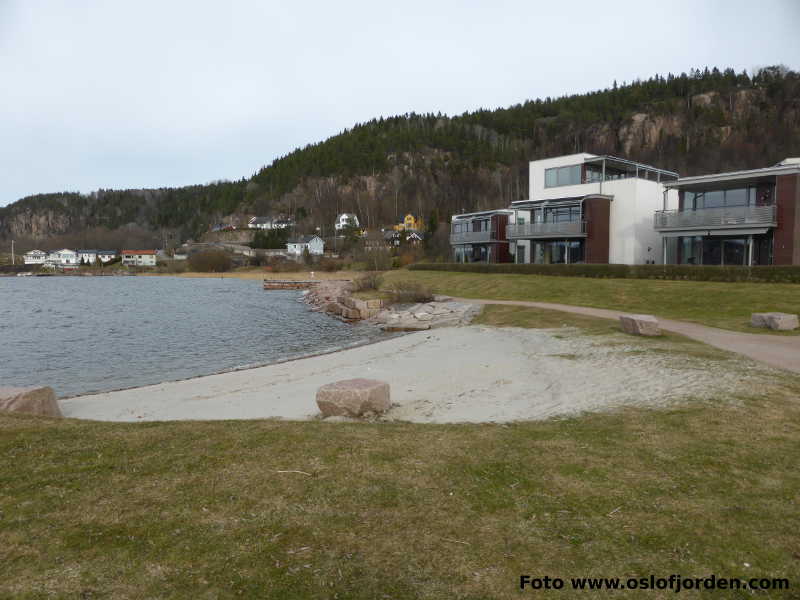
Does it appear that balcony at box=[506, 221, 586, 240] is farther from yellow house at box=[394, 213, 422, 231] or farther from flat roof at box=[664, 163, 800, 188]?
yellow house at box=[394, 213, 422, 231]

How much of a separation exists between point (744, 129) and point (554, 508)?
148 metres

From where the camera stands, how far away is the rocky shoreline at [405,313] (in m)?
27.7

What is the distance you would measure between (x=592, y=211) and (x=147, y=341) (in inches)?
1344

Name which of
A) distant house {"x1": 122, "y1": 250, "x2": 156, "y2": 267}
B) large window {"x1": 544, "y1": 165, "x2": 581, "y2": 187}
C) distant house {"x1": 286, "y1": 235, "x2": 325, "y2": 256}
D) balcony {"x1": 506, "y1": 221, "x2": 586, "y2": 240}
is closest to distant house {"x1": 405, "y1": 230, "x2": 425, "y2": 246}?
distant house {"x1": 286, "y1": 235, "x2": 325, "y2": 256}

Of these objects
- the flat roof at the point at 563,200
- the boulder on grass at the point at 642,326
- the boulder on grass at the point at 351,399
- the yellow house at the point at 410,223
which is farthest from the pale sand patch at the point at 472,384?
the yellow house at the point at 410,223

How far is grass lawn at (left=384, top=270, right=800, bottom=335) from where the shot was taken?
2186 centimetres

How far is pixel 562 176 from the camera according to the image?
148 feet

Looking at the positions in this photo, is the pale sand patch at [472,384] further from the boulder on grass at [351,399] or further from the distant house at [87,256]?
the distant house at [87,256]

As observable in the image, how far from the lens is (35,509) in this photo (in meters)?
4.94

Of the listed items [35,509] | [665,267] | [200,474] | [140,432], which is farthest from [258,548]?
[665,267]

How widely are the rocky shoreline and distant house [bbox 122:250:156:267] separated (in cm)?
13409

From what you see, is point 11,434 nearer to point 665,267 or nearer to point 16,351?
point 16,351

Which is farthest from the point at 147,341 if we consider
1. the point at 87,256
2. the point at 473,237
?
the point at 87,256

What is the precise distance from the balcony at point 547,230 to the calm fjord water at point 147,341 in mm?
20658
